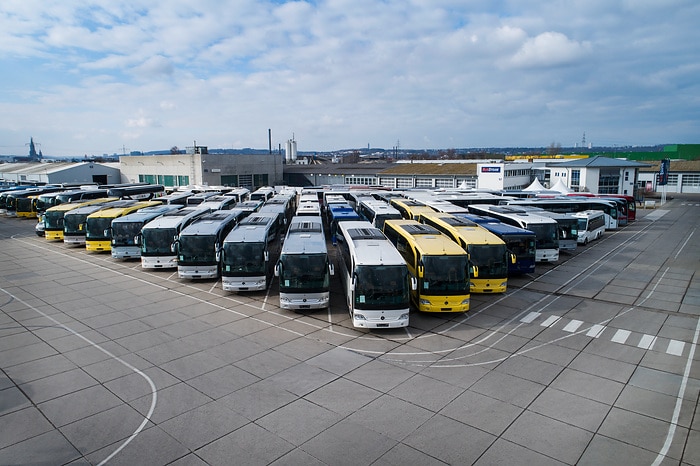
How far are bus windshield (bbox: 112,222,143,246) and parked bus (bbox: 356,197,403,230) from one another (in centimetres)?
1310

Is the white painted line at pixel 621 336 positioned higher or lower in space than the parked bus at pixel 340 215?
lower

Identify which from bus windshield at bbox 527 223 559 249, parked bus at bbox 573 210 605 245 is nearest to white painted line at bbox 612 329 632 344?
bus windshield at bbox 527 223 559 249

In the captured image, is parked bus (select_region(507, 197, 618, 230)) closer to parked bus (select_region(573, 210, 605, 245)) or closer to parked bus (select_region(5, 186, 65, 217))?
parked bus (select_region(573, 210, 605, 245))

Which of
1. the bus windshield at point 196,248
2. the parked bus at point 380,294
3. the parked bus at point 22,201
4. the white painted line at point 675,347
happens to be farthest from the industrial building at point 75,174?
the white painted line at point 675,347

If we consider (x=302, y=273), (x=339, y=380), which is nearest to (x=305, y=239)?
(x=302, y=273)

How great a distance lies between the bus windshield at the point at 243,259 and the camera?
1842cm

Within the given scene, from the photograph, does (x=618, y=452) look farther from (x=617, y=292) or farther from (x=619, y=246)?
(x=619, y=246)

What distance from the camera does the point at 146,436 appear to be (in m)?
9.16

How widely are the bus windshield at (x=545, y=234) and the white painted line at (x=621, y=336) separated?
931 centimetres

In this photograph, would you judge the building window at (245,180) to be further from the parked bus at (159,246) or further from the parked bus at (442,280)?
the parked bus at (442,280)

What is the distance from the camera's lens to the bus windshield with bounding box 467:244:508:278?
18.7 meters

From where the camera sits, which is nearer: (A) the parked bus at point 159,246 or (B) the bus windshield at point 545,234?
(A) the parked bus at point 159,246

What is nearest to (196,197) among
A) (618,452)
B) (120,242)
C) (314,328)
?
(120,242)

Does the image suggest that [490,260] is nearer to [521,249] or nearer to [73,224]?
[521,249]
